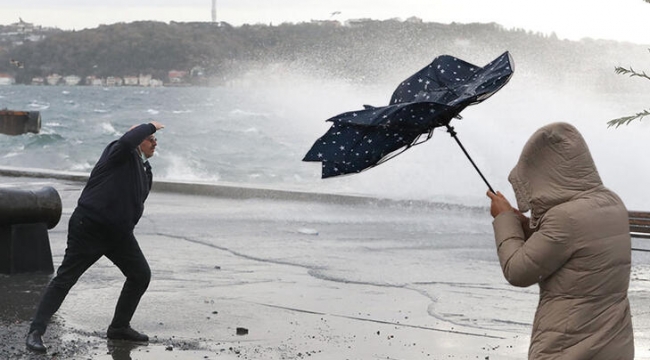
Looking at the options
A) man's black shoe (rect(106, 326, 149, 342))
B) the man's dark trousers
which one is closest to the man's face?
the man's dark trousers

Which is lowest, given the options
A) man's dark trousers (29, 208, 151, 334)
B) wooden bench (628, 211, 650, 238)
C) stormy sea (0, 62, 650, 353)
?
stormy sea (0, 62, 650, 353)

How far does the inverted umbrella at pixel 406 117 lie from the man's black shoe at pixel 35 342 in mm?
2819

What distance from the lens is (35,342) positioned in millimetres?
7305

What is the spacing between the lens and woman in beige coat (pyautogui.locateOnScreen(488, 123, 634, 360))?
13.8 ft

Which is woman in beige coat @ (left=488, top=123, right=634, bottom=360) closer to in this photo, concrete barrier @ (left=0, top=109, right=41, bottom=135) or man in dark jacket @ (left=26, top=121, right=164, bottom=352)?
man in dark jacket @ (left=26, top=121, right=164, bottom=352)

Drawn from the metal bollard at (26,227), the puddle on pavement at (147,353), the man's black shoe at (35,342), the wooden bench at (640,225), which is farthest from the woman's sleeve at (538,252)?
the wooden bench at (640,225)

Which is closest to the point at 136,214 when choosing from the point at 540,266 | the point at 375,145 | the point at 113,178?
the point at 113,178

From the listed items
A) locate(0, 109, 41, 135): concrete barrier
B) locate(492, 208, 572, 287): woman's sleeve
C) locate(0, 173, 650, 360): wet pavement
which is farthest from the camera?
locate(0, 109, 41, 135): concrete barrier

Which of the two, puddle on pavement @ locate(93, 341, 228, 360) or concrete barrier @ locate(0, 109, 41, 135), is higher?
concrete barrier @ locate(0, 109, 41, 135)

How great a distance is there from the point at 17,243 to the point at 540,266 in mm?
6600

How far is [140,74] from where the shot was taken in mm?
130250

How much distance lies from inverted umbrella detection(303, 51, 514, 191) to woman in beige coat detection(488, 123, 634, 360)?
643mm

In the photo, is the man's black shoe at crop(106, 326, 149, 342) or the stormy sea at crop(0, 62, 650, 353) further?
the stormy sea at crop(0, 62, 650, 353)

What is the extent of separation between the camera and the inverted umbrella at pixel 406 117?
4891 millimetres
